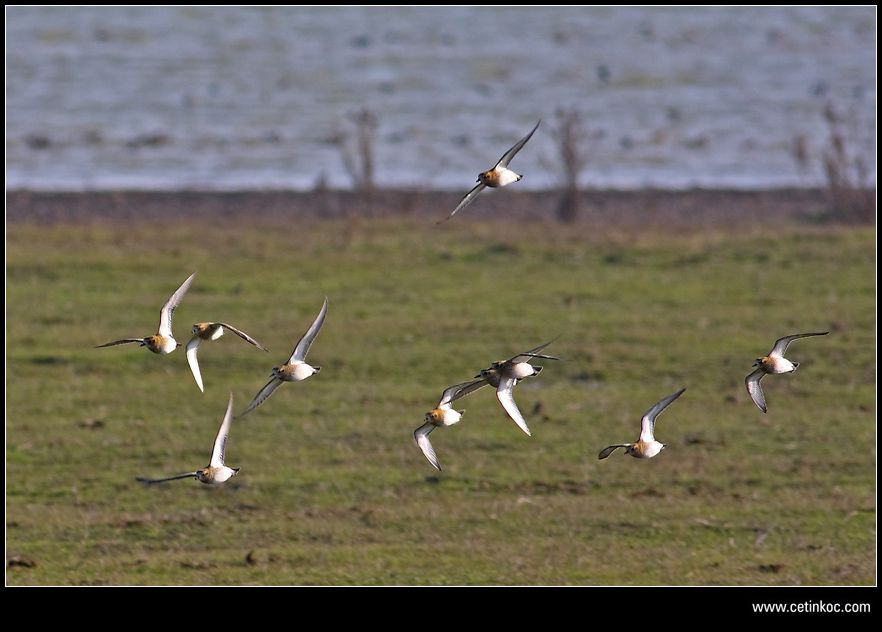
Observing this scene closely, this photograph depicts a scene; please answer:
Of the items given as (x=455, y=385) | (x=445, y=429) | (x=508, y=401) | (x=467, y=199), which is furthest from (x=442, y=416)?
(x=445, y=429)

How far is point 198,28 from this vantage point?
→ 57.2 m

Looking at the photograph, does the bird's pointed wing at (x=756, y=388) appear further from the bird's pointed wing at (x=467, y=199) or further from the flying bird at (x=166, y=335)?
the flying bird at (x=166, y=335)

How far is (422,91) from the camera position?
145ft

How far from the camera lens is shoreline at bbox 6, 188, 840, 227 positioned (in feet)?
91.2

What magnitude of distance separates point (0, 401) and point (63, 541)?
12.9ft

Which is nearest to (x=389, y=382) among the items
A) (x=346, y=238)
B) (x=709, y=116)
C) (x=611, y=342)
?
(x=611, y=342)

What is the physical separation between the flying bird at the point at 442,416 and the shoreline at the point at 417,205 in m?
20.0

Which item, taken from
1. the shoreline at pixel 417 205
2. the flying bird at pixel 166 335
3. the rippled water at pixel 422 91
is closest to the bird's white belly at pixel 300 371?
the flying bird at pixel 166 335

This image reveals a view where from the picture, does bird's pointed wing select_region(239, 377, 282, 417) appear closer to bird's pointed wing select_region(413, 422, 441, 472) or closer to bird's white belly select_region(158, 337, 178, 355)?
bird's white belly select_region(158, 337, 178, 355)

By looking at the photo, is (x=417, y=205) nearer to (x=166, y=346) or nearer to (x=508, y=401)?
(x=166, y=346)

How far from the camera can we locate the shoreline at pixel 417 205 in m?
27.8

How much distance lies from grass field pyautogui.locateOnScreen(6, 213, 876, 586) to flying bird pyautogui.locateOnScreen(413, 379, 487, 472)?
3615 mm

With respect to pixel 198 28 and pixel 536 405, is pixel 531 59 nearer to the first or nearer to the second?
pixel 198 28

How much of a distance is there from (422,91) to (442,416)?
125ft
